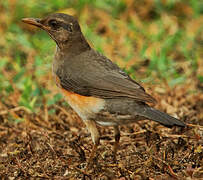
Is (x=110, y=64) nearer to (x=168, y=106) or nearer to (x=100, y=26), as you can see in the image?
(x=168, y=106)

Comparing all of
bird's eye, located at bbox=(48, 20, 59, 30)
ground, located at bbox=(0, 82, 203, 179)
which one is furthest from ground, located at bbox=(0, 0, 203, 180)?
bird's eye, located at bbox=(48, 20, 59, 30)

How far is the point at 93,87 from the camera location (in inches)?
216

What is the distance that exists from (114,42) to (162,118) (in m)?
4.01

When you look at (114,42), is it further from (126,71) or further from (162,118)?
(162,118)

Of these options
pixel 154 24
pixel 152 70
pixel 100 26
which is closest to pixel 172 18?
pixel 154 24

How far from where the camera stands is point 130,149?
5977mm

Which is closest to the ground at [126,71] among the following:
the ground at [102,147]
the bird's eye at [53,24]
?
the ground at [102,147]

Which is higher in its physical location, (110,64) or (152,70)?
(110,64)

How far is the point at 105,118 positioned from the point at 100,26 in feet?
14.2

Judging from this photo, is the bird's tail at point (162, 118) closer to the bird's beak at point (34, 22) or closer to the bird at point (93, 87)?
the bird at point (93, 87)

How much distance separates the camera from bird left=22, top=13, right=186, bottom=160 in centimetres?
527

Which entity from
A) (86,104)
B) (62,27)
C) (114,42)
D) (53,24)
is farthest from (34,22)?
(114,42)

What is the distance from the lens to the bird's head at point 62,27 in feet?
19.4

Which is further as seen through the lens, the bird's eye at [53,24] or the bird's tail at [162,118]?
the bird's eye at [53,24]
